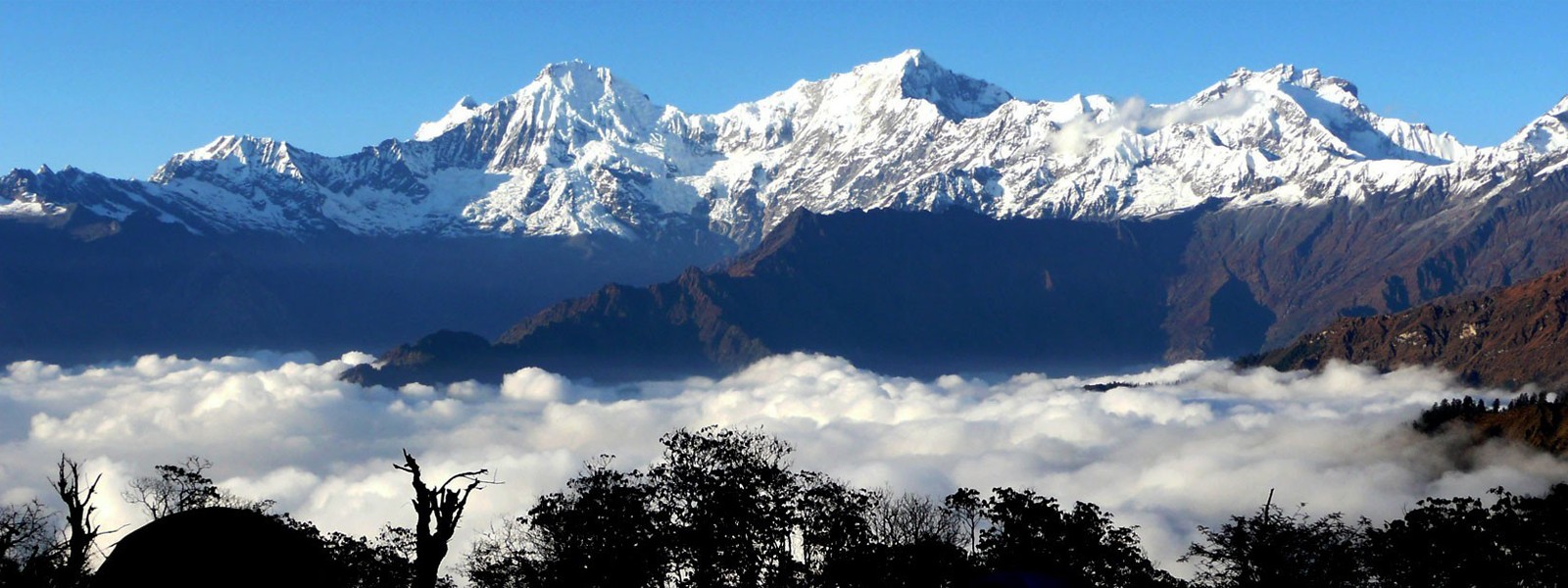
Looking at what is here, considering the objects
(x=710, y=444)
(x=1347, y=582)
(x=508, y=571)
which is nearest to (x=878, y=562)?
(x=710, y=444)

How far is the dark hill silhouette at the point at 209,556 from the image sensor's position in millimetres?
52094

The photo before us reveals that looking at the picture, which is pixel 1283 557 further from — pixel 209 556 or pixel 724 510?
pixel 209 556

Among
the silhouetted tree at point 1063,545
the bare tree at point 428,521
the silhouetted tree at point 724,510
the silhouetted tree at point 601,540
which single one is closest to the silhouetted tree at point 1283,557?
the silhouetted tree at point 1063,545

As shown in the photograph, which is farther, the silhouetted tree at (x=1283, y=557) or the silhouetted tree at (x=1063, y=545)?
the silhouetted tree at (x=1063, y=545)

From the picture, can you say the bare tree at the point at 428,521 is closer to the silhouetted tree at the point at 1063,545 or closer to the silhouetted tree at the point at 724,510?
the silhouetted tree at the point at 724,510

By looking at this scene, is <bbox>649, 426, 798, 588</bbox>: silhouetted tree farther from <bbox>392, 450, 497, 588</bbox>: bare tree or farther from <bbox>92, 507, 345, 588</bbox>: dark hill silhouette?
<bbox>392, 450, 497, 588</bbox>: bare tree

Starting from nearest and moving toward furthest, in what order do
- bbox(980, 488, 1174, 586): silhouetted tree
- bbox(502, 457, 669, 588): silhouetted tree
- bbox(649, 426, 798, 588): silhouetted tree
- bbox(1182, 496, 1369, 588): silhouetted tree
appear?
1. bbox(502, 457, 669, 588): silhouetted tree
2. bbox(649, 426, 798, 588): silhouetted tree
3. bbox(1182, 496, 1369, 588): silhouetted tree
4. bbox(980, 488, 1174, 586): silhouetted tree

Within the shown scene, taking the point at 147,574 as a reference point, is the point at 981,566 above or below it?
above

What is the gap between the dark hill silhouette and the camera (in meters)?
52.1

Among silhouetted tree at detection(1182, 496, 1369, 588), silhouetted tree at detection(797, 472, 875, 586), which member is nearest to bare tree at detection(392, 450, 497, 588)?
silhouetted tree at detection(797, 472, 875, 586)

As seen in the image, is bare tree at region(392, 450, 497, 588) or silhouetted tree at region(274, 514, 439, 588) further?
silhouetted tree at region(274, 514, 439, 588)

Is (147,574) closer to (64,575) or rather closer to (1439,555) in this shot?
(64,575)

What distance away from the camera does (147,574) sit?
5206cm

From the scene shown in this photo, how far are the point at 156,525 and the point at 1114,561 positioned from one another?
60.9 meters
